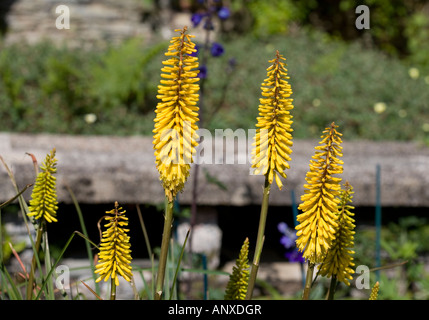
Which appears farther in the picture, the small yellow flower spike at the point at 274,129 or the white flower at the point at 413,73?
the white flower at the point at 413,73

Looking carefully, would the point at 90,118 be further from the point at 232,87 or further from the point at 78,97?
the point at 232,87

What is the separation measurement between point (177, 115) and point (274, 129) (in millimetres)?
186

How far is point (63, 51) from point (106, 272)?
479cm

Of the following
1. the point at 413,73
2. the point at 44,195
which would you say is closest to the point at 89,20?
the point at 413,73

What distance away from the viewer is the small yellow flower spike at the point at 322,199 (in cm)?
103

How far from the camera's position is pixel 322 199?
105 centimetres

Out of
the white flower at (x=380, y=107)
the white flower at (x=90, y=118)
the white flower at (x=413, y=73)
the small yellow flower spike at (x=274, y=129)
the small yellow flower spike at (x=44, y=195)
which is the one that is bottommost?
the small yellow flower spike at (x=44, y=195)

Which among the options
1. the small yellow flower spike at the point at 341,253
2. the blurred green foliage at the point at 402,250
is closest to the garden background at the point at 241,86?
the blurred green foliage at the point at 402,250

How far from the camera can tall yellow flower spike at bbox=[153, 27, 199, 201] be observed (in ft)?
3.20

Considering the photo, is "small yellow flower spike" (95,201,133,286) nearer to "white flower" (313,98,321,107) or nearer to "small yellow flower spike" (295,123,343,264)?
"small yellow flower spike" (295,123,343,264)

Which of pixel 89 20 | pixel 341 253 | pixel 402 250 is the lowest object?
pixel 402 250

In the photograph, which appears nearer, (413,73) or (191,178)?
(191,178)

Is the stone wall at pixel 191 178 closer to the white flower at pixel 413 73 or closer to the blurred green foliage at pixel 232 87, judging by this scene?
the blurred green foliage at pixel 232 87

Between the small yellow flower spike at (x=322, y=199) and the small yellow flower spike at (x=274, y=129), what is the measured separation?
0.19 ft
